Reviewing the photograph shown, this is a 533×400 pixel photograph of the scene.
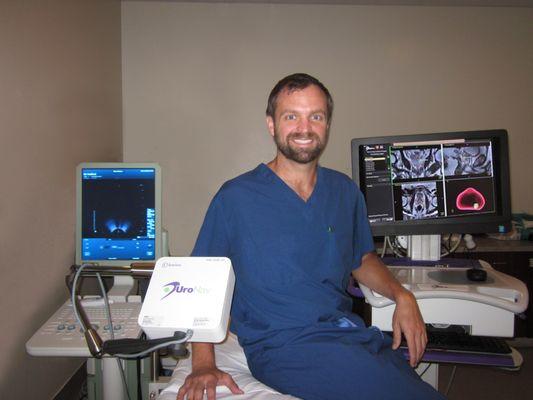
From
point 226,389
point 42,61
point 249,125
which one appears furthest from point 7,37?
point 249,125

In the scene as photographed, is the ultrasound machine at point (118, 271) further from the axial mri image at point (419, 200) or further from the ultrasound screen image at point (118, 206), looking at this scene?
the axial mri image at point (419, 200)

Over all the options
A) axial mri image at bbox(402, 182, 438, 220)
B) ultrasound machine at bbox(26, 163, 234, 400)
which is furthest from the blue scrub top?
axial mri image at bbox(402, 182, 438, 220)

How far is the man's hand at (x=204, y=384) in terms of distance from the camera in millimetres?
918

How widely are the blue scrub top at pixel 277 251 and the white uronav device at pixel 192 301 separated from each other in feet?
0.95

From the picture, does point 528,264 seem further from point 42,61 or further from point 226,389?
point 42,61

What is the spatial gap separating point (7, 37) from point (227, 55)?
143 cm

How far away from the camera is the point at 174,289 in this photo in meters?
0.79

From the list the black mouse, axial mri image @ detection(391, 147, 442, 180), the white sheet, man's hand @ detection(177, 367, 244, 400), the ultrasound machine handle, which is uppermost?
axial mri image @ detection(391, 147, 442, 180)

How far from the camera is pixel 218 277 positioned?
805 millimetres

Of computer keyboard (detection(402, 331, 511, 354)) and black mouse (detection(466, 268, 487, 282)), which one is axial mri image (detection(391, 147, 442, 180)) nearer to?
black mouse (detection(466, 268, 487, 282))

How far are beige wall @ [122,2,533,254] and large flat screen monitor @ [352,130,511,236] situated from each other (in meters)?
1.13

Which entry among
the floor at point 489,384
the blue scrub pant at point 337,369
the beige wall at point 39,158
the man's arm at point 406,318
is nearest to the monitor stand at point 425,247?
the man's arm at point 406,318

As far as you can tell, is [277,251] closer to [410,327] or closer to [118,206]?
[410,327]

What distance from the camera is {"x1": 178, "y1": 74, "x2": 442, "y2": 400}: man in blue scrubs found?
969 millimetres
